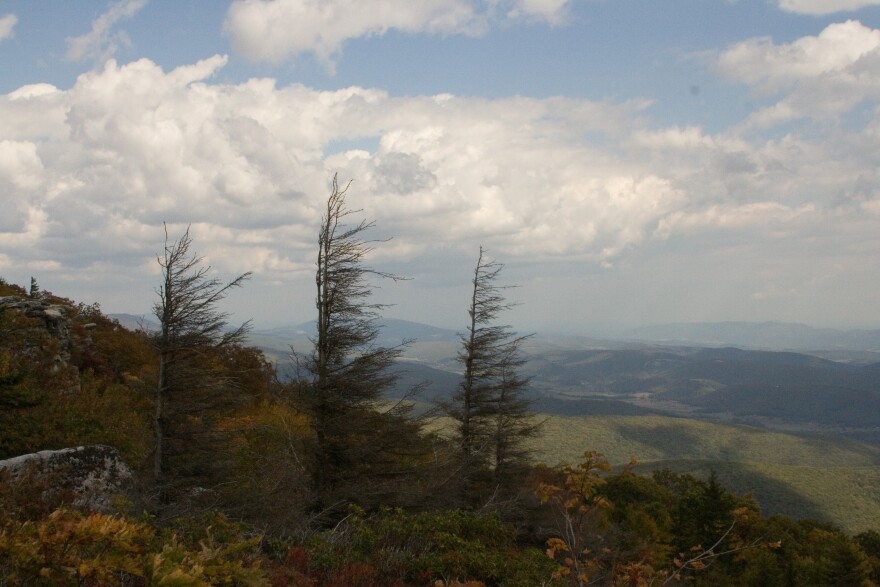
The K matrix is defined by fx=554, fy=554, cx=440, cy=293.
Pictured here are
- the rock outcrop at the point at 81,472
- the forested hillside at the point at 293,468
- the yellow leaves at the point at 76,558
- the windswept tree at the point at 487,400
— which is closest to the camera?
the yellow leaves at the point at 76,558

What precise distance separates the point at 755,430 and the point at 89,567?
209601 mm

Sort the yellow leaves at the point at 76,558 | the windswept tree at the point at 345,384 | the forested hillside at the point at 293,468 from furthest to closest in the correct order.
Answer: the windswept tree at the point at 345,384 → the forested hillside at the point at 293,468 → the yellow leaves at the point at 76,558

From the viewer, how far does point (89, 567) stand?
3.05 metres

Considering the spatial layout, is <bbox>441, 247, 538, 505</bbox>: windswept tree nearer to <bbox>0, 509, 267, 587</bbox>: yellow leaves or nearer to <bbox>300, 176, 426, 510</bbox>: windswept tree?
<bbox>300, 176, 426, 510</bbox>: windswept tree

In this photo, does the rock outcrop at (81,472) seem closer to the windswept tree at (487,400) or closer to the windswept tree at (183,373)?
the windswept tree at (183,373)

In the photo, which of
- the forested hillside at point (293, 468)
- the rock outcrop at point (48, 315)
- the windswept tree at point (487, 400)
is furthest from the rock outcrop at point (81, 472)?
the windswept tree at point (487, 400)

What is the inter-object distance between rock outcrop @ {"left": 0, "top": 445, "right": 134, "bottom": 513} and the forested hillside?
0.58 feet

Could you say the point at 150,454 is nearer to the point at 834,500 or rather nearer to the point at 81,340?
the point at 81,340

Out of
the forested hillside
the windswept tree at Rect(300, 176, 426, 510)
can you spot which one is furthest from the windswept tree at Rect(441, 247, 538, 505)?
the windswept tree at Rect(300, 176, 426, 510)

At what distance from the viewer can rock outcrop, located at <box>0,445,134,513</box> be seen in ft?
27.7

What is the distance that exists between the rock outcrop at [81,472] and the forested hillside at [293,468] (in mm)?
177

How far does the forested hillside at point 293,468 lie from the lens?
16.6 ft

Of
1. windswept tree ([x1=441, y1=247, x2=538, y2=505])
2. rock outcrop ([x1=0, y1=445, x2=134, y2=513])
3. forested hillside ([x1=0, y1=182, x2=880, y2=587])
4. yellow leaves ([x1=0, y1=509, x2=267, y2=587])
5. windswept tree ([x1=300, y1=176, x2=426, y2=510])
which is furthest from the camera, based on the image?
windswept tree ([x1=441, y1=247, x2=538, y2=505])

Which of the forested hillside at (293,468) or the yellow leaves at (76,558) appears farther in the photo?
the forested hillside at (293,468)
